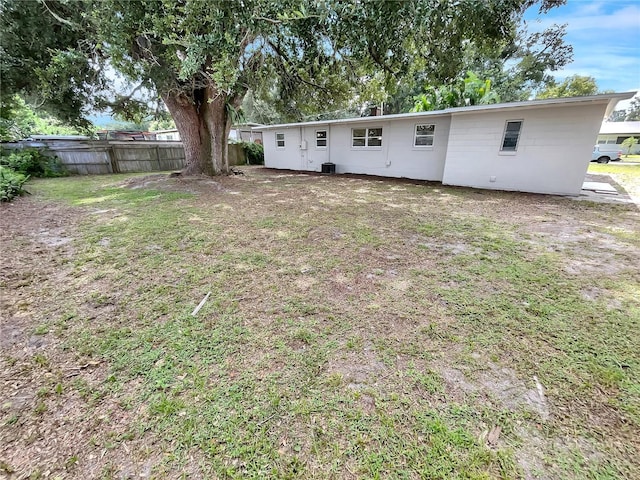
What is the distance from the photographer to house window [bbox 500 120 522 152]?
26.8 ft

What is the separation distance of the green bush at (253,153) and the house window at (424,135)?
11.0 metres

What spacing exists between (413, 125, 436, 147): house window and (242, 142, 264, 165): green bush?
36.1 ft

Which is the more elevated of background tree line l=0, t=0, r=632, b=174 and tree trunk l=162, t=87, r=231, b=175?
background tree line l=0, t=0, r=632, b=174

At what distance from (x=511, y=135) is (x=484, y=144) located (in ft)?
2.37

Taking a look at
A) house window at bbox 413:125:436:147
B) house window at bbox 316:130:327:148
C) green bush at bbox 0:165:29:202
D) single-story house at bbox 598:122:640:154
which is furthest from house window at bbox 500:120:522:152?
single-story house at bbox 598:122:640:154

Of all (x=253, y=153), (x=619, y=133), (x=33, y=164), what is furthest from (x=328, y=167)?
(x=619, y=133)

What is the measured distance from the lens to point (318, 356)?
2070 mm

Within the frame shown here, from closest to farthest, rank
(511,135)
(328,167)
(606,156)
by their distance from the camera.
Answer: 1. (511,135)
2. (328,167)
3. (606,156)

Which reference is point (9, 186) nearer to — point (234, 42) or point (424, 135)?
point (234, 42)

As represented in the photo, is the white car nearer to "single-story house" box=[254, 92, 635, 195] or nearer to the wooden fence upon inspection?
"single-story house" box=[254, 92, 635, 195]

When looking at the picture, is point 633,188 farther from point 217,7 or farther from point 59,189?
point 59,189

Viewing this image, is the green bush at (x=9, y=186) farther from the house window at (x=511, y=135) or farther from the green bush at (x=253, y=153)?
the house window at (x=511, y=135)

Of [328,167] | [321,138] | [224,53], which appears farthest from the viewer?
[321,138]

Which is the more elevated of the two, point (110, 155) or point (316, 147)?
point (316, 147)
